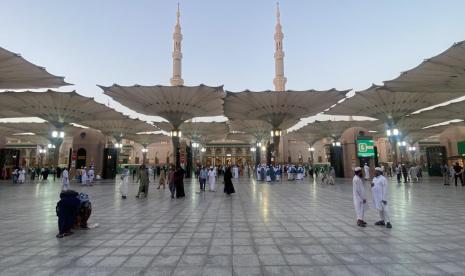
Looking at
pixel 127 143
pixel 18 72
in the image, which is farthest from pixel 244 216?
pixel 127 143

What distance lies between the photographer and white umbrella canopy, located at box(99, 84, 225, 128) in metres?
25.3

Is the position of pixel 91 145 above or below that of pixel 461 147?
above

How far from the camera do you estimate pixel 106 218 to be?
759 cm

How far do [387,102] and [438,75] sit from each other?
11.4 metres

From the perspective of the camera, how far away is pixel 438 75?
1792cm

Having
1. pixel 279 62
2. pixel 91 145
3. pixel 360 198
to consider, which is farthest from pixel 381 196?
pixel 279 62

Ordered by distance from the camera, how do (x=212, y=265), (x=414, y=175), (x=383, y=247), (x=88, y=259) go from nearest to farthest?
(x=212, y=265)
(x=88, y=259)
(x=383, y=247)
(x=414, y=175)

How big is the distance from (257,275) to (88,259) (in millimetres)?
2674

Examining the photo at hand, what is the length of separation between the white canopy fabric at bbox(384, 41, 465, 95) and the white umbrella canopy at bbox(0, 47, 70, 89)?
80.4ft

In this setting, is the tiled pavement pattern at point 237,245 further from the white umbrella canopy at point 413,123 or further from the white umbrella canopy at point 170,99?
the white umbrella canopy at point 413,123

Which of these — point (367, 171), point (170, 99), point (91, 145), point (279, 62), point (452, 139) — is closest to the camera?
point (367, 171)

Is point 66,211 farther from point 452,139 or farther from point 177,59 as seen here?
point 177,59

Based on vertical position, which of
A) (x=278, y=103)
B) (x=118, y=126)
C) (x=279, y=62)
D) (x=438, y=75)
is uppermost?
(x=279, y=62)

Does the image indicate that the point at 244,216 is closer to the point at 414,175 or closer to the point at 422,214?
the point at 422,214
